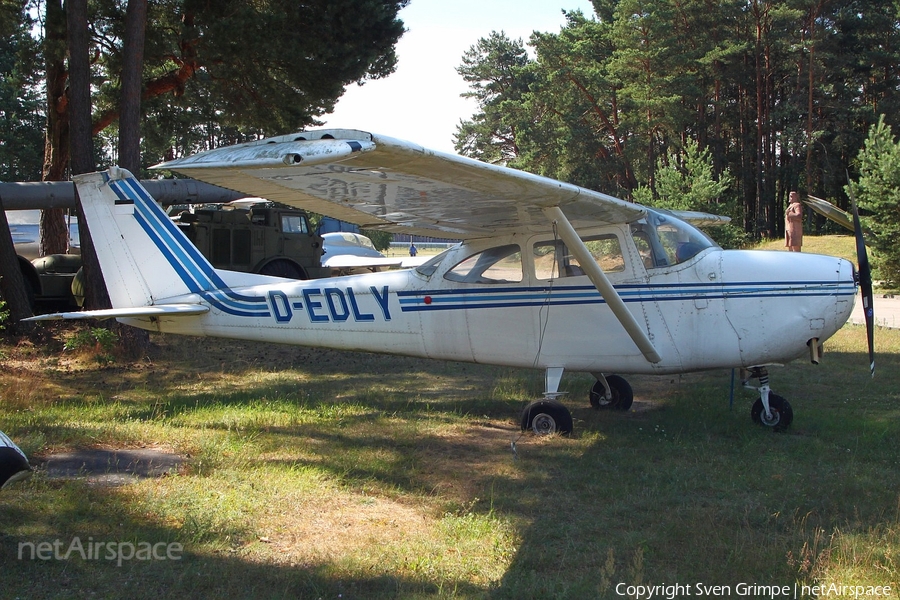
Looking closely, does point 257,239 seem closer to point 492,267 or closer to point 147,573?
point 492,267

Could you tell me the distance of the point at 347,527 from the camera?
439 centimetres

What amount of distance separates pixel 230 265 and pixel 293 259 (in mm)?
1467

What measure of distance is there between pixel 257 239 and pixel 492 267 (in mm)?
9590

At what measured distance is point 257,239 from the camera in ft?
51.1

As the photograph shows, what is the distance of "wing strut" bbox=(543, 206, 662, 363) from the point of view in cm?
602

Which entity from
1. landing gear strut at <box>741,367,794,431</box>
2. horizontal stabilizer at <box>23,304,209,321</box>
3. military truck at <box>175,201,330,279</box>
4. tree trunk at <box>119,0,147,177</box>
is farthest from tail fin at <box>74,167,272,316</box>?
military truck at <box>175,201,330,279</box>

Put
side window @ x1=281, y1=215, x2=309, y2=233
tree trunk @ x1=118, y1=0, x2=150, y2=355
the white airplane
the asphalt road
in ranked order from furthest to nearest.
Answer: side window @ x1=281, y1=215, x2=309, y2=233, the asphalt road, tree trunk @ x1=118, y1=0, x2=150, y2=355, the white airplane

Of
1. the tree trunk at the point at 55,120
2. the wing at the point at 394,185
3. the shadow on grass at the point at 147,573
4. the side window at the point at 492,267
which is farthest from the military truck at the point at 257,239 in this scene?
the shadow on grass at the point at 147,573

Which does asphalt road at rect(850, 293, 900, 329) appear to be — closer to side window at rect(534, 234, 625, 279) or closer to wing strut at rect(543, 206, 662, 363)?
side window at rect(534, 234, 625, 279)

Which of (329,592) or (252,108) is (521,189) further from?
(252,108)

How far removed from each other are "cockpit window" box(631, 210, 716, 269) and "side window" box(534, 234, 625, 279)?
→ 22 centimetres

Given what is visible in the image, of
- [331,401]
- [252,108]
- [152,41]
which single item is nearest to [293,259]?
[252,108]

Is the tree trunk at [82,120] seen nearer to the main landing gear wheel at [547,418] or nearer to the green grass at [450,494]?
the green grass at [450,494]

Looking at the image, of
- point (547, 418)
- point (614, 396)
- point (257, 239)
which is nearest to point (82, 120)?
point (257, 239)
